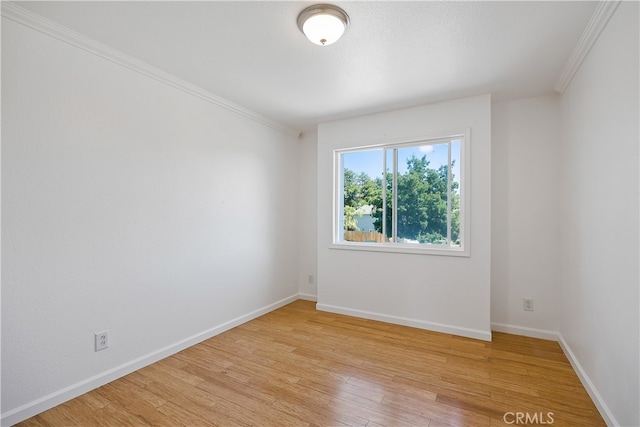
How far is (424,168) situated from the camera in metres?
3.37

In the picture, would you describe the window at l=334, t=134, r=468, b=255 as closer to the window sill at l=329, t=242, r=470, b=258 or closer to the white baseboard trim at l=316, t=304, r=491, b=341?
the window sill at l=329, t=242, r=470, b=258

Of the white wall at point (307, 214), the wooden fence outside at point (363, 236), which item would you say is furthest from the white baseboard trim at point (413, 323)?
the wooden fence outside at point (363, 236)

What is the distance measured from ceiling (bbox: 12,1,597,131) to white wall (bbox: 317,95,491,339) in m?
0.31

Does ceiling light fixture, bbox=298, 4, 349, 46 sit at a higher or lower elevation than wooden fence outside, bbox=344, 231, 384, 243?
higher

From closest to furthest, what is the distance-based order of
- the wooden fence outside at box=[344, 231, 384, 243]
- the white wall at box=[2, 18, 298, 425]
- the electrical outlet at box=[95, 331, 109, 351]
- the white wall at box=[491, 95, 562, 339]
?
1. the white wall at box=[2, 18, 298, 425]
2. the electrical outlet at box=[95, 331, 109, 351]
3. the white wall at box=[491, 95, 562, 339]
4. the wooden fence outside at box=[344, 231, 384, 243]

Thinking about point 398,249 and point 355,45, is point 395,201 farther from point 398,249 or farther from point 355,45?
point 355,45

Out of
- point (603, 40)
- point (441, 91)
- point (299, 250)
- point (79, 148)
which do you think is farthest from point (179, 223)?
point (603, 40)

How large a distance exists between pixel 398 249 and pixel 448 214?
0.67 metres

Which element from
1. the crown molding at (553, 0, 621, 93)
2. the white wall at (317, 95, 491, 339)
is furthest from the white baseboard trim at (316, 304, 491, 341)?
the crown molding at (553, 0, 621, 93)

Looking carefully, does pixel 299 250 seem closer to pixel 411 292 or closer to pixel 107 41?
pixel 411 292

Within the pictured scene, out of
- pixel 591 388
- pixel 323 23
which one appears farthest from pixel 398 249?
pixel 323 23

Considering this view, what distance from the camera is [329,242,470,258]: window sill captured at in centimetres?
307

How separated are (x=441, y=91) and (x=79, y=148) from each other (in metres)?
3.08

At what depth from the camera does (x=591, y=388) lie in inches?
76.8
